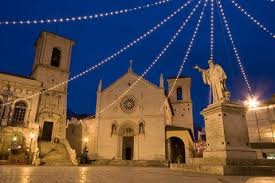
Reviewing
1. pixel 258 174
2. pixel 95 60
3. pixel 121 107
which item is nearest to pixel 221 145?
pixel 258 174

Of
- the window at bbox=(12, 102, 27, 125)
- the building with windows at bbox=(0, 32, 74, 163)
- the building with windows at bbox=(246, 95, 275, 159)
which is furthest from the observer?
the building with windows at bbox=(246, 95, 275, 159)

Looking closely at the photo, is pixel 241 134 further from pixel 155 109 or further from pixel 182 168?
pixel 155 109

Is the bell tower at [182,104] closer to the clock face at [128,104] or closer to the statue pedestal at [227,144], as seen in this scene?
the clock face at [128,104]

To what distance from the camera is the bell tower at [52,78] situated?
22875mm

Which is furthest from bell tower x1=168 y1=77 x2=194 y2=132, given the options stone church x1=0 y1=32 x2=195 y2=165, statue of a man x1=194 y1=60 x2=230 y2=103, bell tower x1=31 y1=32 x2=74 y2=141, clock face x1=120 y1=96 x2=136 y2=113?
statue of a man x1=194 y1=60 x2=230 y2=103

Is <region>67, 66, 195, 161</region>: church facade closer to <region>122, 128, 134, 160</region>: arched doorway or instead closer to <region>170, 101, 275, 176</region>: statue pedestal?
<region>122, 128, 134, 160</region>: arched doorway

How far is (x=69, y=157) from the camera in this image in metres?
19.0

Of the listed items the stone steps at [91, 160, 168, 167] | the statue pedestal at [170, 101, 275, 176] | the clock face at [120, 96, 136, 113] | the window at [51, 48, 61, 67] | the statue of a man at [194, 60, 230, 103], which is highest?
the window at [51, 48, 61, 67]

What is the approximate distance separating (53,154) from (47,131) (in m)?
4.76

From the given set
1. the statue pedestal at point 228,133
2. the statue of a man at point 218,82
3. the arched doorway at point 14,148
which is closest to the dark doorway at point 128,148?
the arched doorway at point 14,148

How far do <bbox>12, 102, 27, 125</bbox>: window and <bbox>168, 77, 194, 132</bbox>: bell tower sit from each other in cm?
2378

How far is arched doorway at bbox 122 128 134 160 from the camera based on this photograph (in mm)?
25547

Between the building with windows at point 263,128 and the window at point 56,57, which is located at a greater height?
the window at point 56,57

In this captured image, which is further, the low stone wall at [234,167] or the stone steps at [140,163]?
the stone steps at [140,163]
